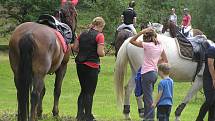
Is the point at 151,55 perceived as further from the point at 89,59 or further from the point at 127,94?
the point at 127,94

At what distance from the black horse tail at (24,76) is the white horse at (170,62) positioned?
10.6 ft

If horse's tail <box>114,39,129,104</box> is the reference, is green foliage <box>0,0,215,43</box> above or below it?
below

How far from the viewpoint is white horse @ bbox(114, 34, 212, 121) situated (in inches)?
474

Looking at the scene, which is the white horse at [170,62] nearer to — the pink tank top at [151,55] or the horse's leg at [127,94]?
the horse's leg at [127,94]

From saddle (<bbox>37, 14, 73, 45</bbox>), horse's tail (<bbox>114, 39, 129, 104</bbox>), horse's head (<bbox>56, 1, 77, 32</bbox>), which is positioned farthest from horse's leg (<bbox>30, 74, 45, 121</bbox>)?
horse's tail (<bbox>114, 39, 129, 104</bbox>)

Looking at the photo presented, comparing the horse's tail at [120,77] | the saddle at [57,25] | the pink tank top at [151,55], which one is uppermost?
the saddle at [57,25]

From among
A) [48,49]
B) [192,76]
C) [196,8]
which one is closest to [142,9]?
[196,8]

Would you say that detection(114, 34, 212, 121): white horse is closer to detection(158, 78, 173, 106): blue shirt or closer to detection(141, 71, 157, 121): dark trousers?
detection(141, 71, 157, 121): dark trousers

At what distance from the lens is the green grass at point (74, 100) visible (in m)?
12.8

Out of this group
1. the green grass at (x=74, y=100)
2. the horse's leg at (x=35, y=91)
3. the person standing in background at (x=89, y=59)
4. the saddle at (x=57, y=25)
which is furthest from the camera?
the green grass at (x=74, y=100)

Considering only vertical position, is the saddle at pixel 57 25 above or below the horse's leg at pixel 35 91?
above

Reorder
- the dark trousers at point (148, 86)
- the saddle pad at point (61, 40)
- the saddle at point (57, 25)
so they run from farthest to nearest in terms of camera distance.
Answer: the saddle at point (57, 25)
the saddle pad at point (61, 40)
the dark trousers at point (148, 86)

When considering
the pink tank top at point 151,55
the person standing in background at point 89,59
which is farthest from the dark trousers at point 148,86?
the person standing in background at point 89,59

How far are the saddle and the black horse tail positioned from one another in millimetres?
1341
